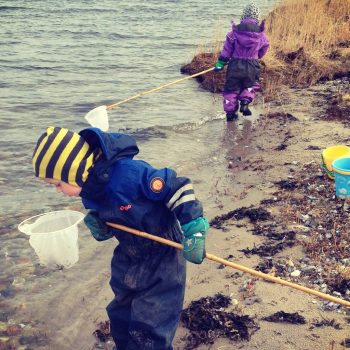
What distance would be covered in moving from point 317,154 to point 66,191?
→ 5.16 meters

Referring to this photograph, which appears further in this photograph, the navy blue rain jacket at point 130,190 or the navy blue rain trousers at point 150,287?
the navy blue rain trousers at point 150,287

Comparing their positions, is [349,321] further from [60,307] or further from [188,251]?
[60,307]

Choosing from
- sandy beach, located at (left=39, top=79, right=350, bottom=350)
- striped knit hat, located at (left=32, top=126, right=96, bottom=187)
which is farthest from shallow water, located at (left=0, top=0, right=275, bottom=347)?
striped knit hat, located at (left=32, top=126, right=96, bottom=187)

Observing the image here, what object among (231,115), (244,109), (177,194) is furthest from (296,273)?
(231,115)

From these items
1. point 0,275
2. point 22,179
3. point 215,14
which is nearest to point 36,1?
point 215,14

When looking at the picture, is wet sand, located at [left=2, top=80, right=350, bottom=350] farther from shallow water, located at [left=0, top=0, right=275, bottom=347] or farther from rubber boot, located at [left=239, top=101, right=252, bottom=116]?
rubber boot, located at [left=239, top=101, right=252, bottom=116]

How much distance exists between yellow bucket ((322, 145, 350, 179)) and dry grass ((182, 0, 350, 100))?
17.4ft

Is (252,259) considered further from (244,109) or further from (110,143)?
(244,109)

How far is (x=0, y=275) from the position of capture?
5.58m

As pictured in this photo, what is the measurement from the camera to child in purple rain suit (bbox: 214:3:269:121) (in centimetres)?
940

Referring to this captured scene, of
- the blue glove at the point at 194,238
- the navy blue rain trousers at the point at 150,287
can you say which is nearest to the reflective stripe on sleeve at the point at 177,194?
the blue glove at the point at 194,238

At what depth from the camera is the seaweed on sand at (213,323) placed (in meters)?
4.24

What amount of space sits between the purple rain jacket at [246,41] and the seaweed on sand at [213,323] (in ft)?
19.3

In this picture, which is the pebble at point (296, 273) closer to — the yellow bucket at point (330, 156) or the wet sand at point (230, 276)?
the wet sand at point (230, 276)
